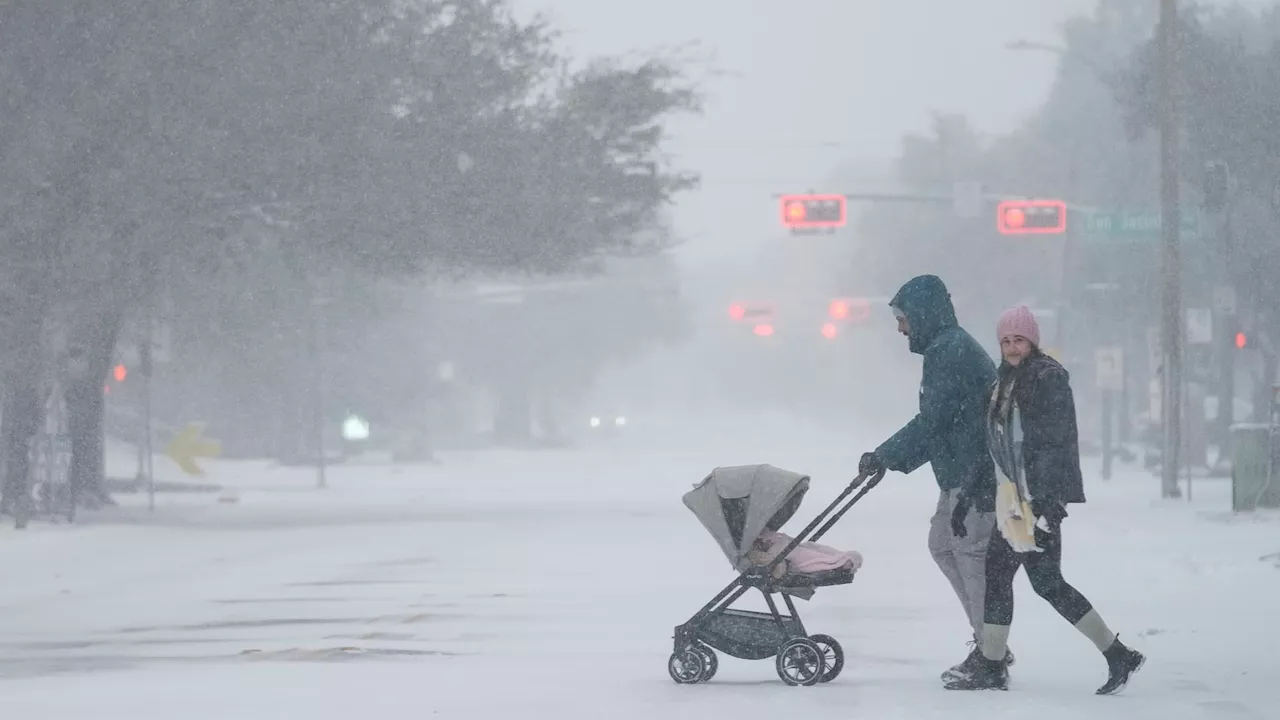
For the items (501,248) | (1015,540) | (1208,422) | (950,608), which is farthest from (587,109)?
(1208,422)

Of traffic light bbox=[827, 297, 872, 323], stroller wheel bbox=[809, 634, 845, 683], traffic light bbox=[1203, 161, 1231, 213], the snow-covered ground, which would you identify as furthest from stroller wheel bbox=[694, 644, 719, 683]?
traffic light bbox=[827, 297, 872, 323]

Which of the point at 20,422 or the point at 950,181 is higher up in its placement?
the point at 950,181

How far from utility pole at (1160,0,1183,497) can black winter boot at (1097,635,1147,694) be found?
22.6 m

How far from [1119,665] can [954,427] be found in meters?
1.37

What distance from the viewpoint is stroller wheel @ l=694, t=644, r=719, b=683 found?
38.1 feet

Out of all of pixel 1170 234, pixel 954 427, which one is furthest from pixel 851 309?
pixel 954 427

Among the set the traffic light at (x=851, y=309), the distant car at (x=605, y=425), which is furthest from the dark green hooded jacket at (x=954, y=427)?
the distant car at (x=605, y=425)

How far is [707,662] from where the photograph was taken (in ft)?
38.2

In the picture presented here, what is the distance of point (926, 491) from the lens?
4162 centimetres

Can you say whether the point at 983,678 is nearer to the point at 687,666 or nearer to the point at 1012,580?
the point at 1012,580

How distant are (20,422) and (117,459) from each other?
113 ft

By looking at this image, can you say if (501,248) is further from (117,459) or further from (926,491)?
(117,459)

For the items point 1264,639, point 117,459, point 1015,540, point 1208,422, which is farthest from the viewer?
point 117,459

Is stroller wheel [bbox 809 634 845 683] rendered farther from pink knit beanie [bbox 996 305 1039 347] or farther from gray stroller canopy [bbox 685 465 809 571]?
pink knit beanie [bbox 996 305 1039 347]
